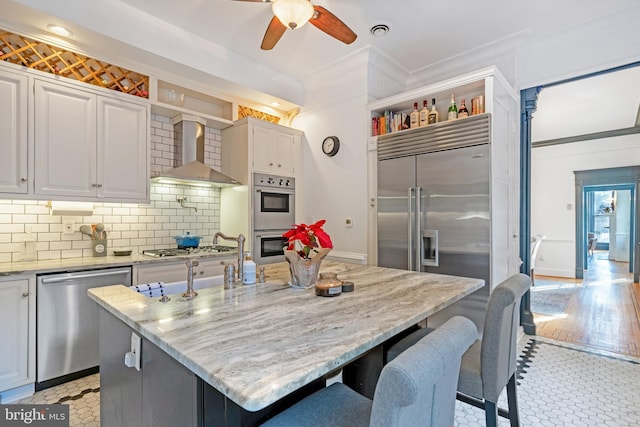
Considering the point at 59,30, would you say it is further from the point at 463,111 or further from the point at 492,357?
A: the point at 492,357

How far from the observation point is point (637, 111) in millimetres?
4766

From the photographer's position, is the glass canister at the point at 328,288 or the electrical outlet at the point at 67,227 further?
the electrical outlet at the point at 67,227

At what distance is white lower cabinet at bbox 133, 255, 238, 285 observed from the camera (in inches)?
104

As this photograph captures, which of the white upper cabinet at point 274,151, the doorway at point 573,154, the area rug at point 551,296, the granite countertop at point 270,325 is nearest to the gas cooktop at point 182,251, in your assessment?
the white upper cabinet at point 274,151

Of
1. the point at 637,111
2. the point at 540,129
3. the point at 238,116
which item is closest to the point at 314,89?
the point at 238,116

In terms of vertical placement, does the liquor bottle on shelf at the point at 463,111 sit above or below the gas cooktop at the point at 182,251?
above

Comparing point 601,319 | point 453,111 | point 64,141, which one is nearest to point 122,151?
point 64,141

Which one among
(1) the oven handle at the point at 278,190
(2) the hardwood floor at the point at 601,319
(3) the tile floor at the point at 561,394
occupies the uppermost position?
(1) the oven handle at the point at 278,190

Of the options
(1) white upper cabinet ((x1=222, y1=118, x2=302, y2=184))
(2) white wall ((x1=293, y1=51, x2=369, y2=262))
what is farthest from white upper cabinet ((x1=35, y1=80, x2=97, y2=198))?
(2) white wall ((x1=293, y1=51, x2=369, y2=262))

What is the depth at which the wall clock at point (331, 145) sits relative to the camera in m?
3.71

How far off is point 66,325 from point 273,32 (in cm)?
266

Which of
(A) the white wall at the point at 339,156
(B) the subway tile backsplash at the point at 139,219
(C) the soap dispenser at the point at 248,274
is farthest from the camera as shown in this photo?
(A) the white wall at the point at 339,156

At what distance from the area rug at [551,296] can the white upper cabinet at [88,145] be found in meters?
5.03

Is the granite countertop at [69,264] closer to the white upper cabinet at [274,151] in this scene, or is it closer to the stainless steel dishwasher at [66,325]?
the stainless steel dishwasher at [66,325]
